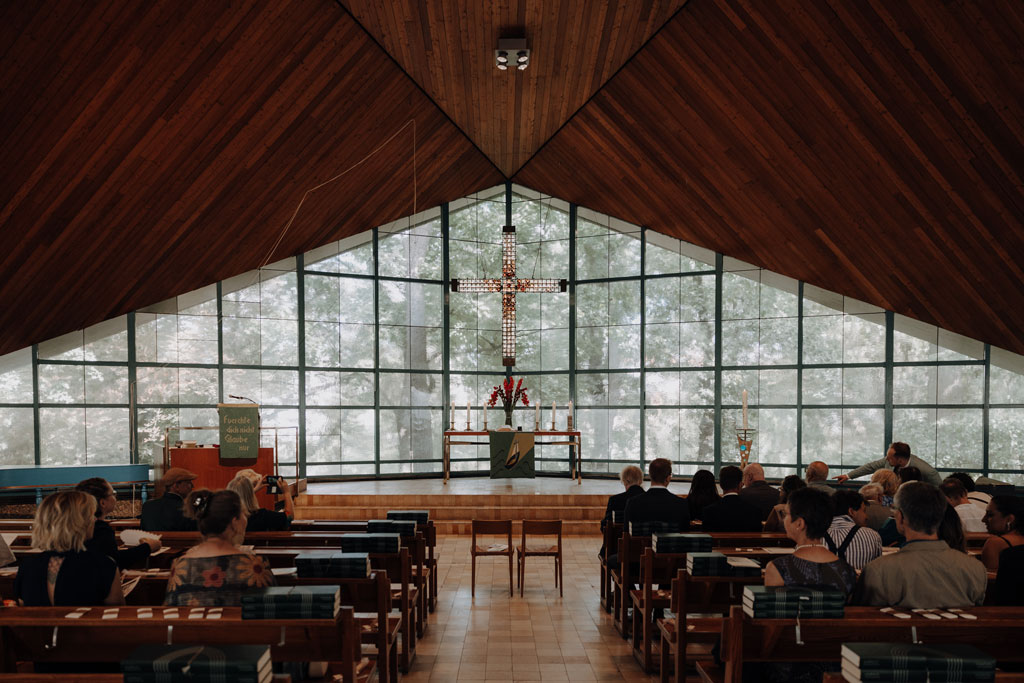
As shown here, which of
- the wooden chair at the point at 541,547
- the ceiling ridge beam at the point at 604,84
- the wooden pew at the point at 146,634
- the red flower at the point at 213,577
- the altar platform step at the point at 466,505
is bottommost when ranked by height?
the altar platform step at the point at 466,505

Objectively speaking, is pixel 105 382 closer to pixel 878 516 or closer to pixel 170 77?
pixel 170 77

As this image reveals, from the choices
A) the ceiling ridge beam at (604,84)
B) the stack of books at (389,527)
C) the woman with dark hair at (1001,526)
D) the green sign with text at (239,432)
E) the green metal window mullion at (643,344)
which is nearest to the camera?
the woman with dark hair at (1001,526)

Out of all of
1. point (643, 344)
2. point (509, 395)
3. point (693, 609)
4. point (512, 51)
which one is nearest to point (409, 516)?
point (693, 609)

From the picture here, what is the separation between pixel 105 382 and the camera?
10.6 meters

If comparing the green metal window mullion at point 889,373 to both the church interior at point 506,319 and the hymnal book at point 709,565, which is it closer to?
the church interior at point 506,319

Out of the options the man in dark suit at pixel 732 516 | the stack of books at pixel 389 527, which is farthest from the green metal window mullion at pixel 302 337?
the man in dark suit at pixel 732 516

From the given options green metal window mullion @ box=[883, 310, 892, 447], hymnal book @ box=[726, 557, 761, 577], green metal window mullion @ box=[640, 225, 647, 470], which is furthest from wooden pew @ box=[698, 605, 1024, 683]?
green metal window mullion @ box=[640, 225, 647, 470]

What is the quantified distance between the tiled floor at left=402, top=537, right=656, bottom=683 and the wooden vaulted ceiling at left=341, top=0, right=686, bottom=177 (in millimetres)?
4787

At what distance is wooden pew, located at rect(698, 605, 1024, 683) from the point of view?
102 inches

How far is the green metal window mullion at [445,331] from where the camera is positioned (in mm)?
12727

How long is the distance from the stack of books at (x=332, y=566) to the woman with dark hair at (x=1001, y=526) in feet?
9.63

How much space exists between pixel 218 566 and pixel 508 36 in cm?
545

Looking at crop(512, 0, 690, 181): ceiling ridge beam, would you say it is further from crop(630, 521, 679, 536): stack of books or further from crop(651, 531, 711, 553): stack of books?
crop(651, 531, 711, 553): stack of books

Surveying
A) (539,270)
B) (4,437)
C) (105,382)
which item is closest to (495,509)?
(539,270)
